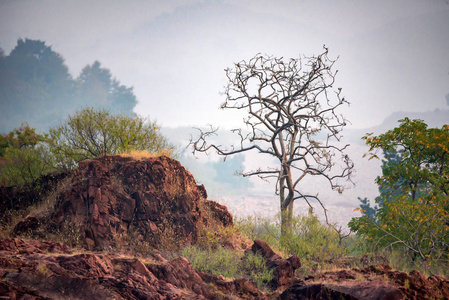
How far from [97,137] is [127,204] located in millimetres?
5767

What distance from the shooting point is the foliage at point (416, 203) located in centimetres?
1073

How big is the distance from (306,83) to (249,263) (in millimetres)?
10311

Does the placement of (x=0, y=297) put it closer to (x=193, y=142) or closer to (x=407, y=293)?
(x=407, y=293)

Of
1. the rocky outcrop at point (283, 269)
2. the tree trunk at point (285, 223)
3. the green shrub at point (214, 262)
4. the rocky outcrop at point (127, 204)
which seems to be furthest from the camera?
the tree trunk at point (285, 223)

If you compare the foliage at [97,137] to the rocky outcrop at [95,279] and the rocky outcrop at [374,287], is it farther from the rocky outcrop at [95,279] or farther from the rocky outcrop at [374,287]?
the rocky outcrop at [374,287]

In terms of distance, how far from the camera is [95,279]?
6277mm

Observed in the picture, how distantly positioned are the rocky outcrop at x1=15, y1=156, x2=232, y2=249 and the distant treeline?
70.3m

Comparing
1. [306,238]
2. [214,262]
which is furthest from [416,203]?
[214,262]

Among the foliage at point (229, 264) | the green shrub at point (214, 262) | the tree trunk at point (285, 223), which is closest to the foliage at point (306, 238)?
the tree trunk at point (285, 223)

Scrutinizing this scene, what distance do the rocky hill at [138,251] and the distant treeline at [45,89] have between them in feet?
232

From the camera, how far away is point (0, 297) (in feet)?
16.6

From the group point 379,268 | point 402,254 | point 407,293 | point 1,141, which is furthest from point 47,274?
point 1,141

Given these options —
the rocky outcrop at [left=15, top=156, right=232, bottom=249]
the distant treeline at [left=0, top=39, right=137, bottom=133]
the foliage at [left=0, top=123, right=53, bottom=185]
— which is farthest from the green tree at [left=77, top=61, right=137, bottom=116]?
the rocky outcrop at [left=15, top=156, right=232, bottom=249]

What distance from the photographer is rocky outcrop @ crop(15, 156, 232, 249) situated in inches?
405
